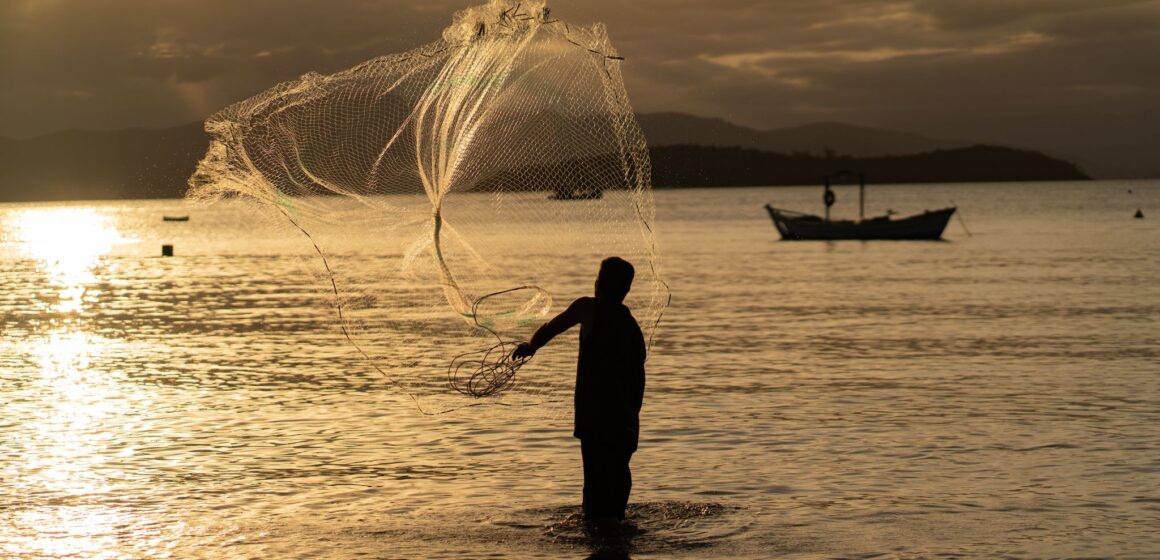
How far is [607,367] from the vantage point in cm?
945

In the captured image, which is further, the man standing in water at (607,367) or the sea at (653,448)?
the sea at (653,448)

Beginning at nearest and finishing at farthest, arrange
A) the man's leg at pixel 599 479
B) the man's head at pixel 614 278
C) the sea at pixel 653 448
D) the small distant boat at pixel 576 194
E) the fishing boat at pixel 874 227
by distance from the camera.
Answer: the man's head at pixel 614 278 < the man's leg at pixel 599 479 < the sea at pixel 653 448 < the small distant boat at pixel 576 194 < the fishing boat at pixel 874 227

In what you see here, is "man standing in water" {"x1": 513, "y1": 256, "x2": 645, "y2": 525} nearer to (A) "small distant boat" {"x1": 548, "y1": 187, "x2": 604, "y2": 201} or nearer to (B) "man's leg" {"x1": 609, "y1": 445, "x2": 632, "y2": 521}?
(B) "man's leg" {"x1": 609, "y1": 445, "x2": 632, "y2": 521}

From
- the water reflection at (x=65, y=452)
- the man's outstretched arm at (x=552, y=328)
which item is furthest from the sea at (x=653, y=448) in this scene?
the man's outstretched arm at (x=552, y=328)

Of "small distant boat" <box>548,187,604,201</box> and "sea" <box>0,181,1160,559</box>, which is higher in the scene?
"small distant boat" <box>548,187,604,201</box>

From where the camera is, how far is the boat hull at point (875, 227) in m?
71.5

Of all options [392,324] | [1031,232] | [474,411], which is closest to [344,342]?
[392,324]

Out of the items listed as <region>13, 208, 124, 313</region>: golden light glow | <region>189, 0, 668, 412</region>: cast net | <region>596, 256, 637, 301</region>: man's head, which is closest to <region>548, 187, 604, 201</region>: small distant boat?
<region>189, 0, 668, 412</region>: cast net

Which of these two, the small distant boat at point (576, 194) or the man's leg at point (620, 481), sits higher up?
the small distant boat at point (576, 194)

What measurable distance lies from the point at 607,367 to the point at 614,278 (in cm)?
58

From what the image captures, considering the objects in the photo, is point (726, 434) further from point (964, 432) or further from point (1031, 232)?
point (1031, 232)

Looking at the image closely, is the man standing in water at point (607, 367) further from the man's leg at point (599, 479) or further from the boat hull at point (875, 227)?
the boat hull at point (875, 227)

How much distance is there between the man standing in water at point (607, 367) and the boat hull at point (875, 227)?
6254 cm

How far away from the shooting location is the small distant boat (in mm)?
11742
